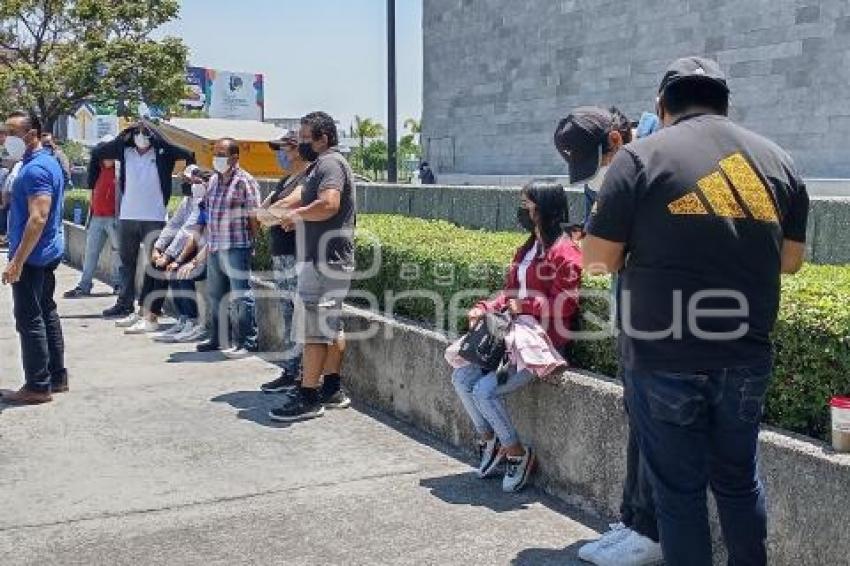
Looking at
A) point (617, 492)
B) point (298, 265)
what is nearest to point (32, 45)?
point (298, 265)

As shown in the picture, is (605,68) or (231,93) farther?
(231,93)

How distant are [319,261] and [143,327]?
3.71m

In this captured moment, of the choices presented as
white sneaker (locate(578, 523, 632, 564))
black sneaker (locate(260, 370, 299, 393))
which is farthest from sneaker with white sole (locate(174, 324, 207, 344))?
white sneaker (locate(578, 523, 632, 564))

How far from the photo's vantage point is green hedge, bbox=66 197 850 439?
347 centimetres

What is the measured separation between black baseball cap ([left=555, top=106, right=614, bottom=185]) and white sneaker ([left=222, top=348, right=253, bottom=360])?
14.5ft

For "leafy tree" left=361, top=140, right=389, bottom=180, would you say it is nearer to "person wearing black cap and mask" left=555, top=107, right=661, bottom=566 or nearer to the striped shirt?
the striped shirt

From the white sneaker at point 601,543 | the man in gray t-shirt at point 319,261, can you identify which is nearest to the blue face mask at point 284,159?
the man in gray t-shirt at point 319,261

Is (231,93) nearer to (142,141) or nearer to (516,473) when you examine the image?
(142,141)

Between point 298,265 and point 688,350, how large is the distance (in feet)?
11.6

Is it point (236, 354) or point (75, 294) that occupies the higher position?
point (75, 294)

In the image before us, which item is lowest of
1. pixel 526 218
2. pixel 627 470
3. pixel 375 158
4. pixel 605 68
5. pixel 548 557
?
pixel 548 557

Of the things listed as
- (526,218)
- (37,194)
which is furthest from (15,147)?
(526,218)

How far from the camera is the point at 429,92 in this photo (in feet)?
96.6

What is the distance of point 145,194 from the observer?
9.02m
